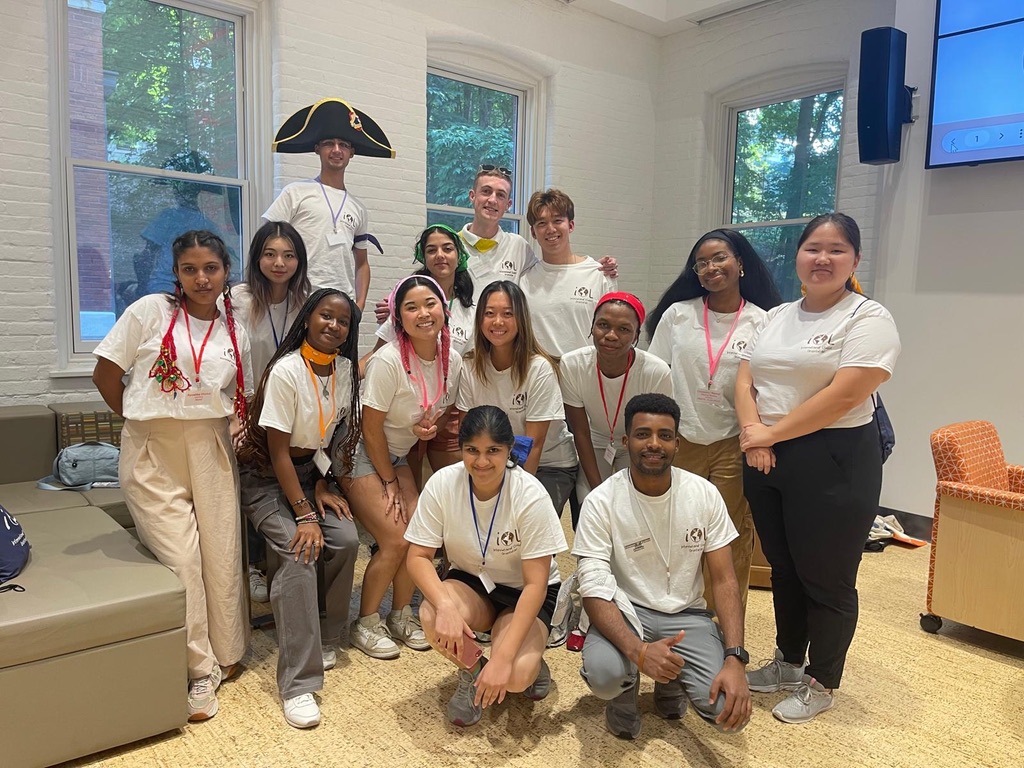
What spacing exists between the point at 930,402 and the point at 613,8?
3.55m

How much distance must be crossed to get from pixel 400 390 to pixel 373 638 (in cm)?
91

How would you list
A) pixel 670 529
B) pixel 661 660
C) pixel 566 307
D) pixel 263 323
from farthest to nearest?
pixel 566 307, pixel 263 323, pixel 670 529, pixel 661 660

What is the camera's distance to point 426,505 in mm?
2367

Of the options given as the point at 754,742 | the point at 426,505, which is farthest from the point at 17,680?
the point at 754,742

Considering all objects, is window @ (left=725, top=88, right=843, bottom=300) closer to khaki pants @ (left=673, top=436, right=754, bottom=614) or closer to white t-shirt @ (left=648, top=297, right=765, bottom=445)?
white t-shirt @ (left=648, top=297, right=765, bottom=445)

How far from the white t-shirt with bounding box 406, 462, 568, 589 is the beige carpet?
0.45 meters

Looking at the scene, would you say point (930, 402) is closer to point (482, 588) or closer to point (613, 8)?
point (482, 588)

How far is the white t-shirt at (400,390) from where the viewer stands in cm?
277

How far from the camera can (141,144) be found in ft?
13.3

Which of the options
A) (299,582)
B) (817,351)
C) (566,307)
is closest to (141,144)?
(566,307)

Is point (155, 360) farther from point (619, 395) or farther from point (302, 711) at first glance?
point (619, 395)

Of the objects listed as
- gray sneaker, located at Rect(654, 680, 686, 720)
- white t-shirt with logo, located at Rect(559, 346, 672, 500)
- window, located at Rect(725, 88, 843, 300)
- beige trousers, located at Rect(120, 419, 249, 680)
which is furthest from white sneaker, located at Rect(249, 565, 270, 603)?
window, located at Rect(725, 88, 843, 300)

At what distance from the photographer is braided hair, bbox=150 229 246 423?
2.32 meters

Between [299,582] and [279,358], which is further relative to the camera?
[279,358]
